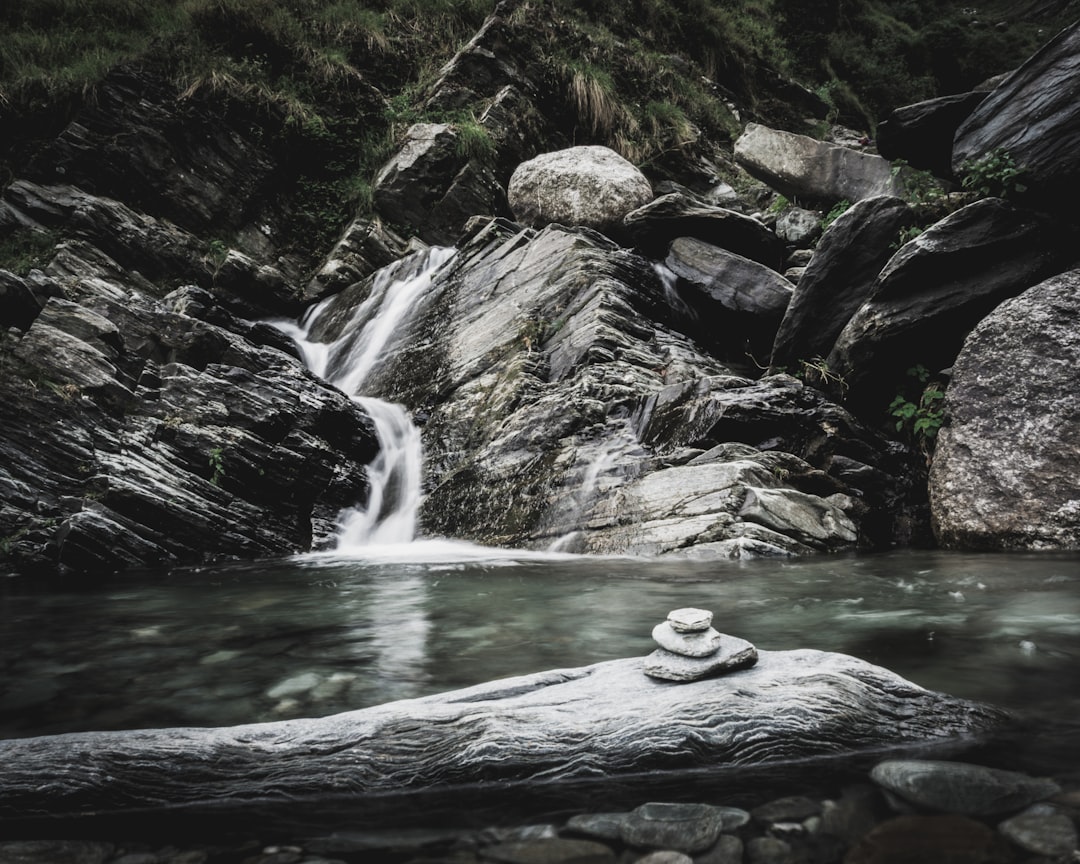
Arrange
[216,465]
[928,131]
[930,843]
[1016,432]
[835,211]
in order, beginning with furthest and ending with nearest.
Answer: [835,211]
[928,131]
[216,465]
[1016,432]
[930,843]

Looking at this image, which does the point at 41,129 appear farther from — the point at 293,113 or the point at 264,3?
the point at 264,3

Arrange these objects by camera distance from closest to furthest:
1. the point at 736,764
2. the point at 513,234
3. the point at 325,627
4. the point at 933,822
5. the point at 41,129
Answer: the point at 933,822 → the point at 736,764 → the point at 325,627 → the point at 513,234 → the point at 41,129

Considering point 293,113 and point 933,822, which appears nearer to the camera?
point 933,822

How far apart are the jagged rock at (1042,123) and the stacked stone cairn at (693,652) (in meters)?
6.76

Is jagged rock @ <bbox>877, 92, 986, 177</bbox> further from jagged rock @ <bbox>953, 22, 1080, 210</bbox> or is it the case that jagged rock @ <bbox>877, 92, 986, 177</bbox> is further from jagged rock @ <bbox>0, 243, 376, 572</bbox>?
jagged rock @ <bbox>0, 243, 376, 572</bbox>

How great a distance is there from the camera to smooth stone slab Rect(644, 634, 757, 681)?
2.25m

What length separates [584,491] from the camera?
6668mm

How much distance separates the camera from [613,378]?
25.5 ft

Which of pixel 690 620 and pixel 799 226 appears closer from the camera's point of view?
pixel 690 620

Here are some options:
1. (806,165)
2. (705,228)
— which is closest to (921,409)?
(705,228)

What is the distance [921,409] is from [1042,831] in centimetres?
614

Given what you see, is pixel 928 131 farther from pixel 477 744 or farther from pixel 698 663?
pixel 477 744

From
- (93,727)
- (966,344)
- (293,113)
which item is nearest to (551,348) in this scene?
(966,344)

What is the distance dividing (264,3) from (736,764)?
1930 centimetres
